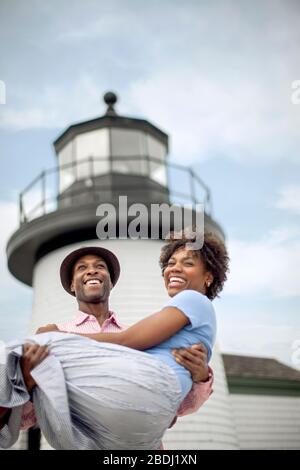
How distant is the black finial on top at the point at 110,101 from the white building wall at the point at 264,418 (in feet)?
11.4

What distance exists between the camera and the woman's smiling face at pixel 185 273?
112 cm

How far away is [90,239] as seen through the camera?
3.73m

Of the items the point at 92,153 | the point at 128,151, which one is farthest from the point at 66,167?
the point at 128,151

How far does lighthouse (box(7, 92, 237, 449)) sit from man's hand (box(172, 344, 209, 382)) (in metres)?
2.07

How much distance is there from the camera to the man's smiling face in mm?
1154

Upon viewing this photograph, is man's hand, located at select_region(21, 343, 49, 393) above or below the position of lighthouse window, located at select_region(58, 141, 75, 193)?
below

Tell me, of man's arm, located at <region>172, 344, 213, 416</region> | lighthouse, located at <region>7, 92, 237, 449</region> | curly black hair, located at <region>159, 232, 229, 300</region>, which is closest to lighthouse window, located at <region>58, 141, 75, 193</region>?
lighthouse, located at <region>7, 92, 237, 449</region>

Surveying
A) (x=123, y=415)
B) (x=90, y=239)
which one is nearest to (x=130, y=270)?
(x=90, y=239)

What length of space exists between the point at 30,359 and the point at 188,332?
297 millimetres

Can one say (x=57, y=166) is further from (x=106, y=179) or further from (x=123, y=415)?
(x=123, y=415)

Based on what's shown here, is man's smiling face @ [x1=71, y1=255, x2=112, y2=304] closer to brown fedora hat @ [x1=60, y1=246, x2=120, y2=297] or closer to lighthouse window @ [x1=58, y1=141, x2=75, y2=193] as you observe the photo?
brown fedora hat @ [x1=60, y1=246, x2=120, y2=297]

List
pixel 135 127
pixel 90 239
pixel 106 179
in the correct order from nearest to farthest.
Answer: pixel 90 239 < pixel 106 179 < pixel 135 127
